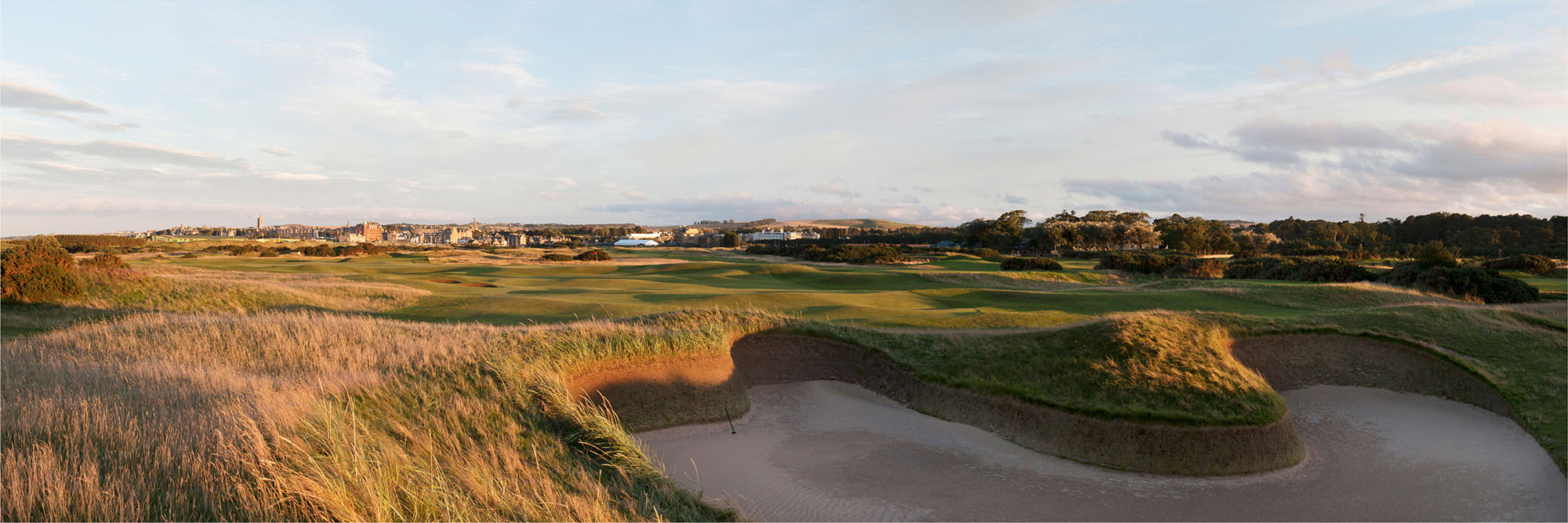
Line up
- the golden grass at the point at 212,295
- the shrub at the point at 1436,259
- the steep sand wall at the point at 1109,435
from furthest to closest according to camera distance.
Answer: the shrub at the point at 1436,259
the golden grass at the point at 212,295
the steep sand wall at the point at 1109,435

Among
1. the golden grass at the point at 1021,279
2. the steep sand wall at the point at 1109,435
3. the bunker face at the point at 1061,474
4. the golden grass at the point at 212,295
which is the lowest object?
the bunker face at the point at 1061,474

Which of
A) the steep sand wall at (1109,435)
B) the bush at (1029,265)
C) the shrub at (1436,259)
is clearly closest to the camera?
the steep sand wall at (1109,435)

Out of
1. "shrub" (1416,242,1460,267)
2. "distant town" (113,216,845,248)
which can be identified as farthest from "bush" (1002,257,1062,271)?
"distant town" (113,216,845,248)

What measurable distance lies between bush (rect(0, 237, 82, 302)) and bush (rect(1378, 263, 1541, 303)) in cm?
5244

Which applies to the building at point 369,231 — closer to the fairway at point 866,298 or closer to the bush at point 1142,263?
A: the fairway at point 866,298

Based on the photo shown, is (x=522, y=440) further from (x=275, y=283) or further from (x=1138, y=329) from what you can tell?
(x=275, y=283)

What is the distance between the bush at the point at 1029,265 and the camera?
49844 mm

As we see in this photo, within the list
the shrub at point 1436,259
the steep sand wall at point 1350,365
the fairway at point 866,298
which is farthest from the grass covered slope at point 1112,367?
the shrub at point 1436,259

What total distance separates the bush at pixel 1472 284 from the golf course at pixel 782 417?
1158 cm

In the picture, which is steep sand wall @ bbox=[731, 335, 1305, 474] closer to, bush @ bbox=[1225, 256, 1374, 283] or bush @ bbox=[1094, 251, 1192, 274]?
bush @ bbox=[1225, 256, 1374, 283]

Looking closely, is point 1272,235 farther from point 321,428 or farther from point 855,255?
point 321,428

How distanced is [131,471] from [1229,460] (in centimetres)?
1308

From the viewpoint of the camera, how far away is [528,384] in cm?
1012

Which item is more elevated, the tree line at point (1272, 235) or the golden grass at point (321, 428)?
the tree line at point (1272, 235)
